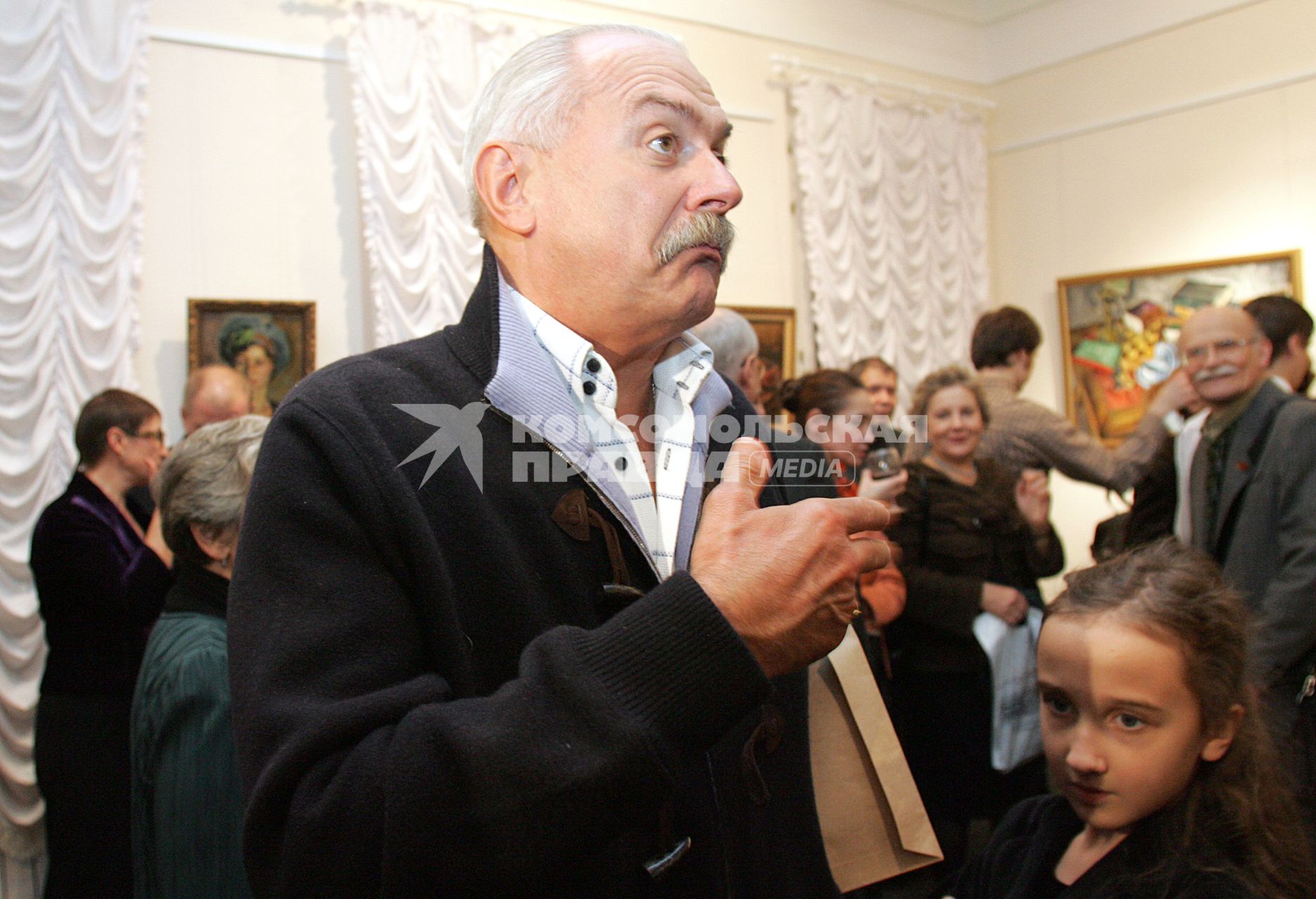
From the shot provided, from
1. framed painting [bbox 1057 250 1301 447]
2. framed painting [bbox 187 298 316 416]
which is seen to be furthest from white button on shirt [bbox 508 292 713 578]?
framed painting [bbox 1057 250 1301 447]

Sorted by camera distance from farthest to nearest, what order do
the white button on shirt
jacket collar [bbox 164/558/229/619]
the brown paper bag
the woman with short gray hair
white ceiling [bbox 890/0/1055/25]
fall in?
1. white ceiling [bbox 890/0/1055/25]
2. jacket collar [bbox 164/558/229/619]
3. the woman with short gray hair
4. the brown paper bag
5. the white button on shirt

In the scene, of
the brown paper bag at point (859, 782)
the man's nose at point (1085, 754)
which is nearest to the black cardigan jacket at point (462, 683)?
the brown paper bag at point (859, 782)

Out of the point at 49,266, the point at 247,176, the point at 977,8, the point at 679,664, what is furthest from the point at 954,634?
the point at 977,8

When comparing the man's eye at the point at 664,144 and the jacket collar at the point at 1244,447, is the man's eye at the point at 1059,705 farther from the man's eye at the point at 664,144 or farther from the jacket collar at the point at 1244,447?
the jacket collar at the point at 1244,447

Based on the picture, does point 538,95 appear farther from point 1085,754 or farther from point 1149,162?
point 1149,162

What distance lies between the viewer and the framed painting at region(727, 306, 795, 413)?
728cm

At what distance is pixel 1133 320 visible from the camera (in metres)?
7.93

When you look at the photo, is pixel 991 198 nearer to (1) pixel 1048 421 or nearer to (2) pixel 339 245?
(1) pixel 1048 421

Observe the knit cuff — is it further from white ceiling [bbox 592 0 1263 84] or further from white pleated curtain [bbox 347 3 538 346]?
white ceiling [bbox 592 0 1263 84]

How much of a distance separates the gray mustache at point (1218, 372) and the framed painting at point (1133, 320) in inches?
160

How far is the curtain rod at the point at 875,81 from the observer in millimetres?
7641

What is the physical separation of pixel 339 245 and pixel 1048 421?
4158mm

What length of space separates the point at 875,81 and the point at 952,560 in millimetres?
5485

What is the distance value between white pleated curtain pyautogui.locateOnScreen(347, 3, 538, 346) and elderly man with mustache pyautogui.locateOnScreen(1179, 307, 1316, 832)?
3909mm
